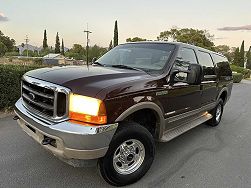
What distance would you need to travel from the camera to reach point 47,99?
307 centimetres

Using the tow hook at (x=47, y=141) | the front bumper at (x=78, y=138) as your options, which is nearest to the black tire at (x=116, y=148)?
the front bumper at (x=78, y=138)

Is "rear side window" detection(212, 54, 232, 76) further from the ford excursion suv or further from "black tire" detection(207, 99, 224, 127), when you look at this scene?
the ford excursion suv

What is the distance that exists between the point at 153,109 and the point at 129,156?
28.1 inches

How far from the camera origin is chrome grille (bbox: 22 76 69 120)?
2.92 metres

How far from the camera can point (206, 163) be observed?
4180 mm

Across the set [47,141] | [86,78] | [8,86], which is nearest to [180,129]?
[86,78]

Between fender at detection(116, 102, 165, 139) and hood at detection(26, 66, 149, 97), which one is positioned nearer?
hood at detection(26, 66, 149, 97)

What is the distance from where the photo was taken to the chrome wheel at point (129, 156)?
10.8 ft

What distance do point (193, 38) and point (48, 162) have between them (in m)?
47.9

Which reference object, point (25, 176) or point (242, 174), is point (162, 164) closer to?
point (242, 174)

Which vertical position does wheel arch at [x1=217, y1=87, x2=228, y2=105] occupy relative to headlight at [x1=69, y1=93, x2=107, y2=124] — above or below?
below

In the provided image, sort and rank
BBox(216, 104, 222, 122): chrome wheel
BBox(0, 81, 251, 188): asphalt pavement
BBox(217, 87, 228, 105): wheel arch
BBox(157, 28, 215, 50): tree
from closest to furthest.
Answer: BBox(0, 81, 251, 188): asphalt pavement → BBox(217, 87, 228, 105): wheel arch → BBox(216, 104, 222, 122): chrome wheel → BBox(157, 28, 215, 50): tree

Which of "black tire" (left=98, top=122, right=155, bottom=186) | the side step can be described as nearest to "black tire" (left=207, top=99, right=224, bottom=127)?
the side step

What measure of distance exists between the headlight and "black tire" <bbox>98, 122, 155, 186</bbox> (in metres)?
0.36
